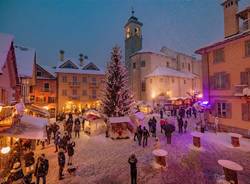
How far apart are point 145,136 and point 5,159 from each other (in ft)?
33.9

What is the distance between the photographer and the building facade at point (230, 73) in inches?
709

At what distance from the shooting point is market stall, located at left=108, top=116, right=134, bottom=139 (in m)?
17.9

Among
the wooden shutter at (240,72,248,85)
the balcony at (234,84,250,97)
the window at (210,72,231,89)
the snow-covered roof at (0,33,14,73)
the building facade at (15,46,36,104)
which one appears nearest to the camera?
the snow-covered roof at (0,33,14,73)

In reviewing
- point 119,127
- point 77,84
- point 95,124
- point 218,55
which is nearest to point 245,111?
point 218,55

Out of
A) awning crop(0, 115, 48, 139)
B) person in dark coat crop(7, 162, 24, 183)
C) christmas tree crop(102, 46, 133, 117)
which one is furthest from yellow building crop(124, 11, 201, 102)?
person in dark coat crop(7, 162, 24, 183)

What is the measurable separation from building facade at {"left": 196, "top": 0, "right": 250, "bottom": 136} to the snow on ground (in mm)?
3938

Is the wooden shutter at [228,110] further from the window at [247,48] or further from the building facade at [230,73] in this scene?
the window at [247,48]

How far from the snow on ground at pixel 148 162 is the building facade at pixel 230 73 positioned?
394 cm

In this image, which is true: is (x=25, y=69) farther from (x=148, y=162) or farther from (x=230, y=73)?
(x=230, y=73)

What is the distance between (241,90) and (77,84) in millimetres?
33474

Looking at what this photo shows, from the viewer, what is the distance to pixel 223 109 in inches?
810

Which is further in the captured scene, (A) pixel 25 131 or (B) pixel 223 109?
(B) pixel 223 109

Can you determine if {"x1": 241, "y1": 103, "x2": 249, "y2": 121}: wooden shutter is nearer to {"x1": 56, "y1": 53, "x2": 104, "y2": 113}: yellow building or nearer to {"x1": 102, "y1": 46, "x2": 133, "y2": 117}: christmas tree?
{"x1": 102, "y1": 46, "x2": 133, "y2": 117}: christmas tree

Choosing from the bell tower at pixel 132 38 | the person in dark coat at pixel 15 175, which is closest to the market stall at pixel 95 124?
the person in dark coat at pixel 15 175
